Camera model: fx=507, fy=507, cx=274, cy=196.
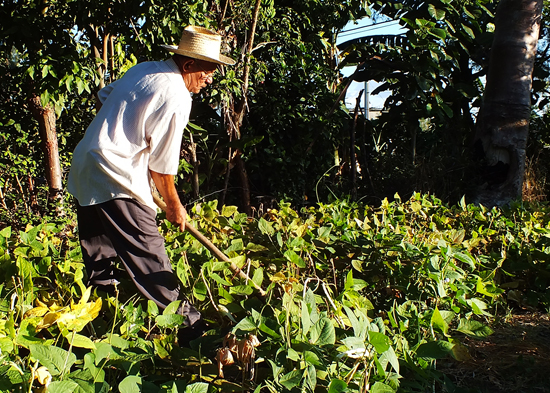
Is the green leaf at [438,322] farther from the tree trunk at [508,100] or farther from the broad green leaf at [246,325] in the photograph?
the tree trunk at [508,100]

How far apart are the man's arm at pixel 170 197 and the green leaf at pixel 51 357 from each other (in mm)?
1173

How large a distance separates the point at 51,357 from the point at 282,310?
0.90 m

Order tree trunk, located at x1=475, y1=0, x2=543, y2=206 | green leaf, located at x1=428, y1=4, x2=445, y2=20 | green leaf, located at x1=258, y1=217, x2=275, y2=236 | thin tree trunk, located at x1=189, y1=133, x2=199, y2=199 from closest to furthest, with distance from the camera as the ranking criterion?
green leaf, located at x1=258, y1=217, x2=275, y2=236 < tree trunk, located at x1=475, y1=0, x2=543, y2=206 < thin tree trunk, located at x1=189, y1=133, x2=199, y2=199 < green leaf, located at x1=428, y1=4, x2=445, y2=20

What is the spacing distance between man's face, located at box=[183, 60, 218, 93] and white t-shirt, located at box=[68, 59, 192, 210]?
6.7 inches

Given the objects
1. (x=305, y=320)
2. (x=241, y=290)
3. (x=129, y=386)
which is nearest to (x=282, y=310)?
(x=305, y=320)

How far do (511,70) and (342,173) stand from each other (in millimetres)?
2784

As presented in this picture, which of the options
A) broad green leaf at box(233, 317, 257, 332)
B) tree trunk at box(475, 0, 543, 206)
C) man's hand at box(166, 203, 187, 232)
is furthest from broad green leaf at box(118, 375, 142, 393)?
tree trunk at box(475, 0, 543, 206)

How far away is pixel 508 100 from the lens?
21.1 ft

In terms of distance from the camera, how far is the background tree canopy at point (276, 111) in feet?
18.6

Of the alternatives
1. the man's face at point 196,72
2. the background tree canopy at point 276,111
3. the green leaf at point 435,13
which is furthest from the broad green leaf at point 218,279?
the green leaf at point 435,13

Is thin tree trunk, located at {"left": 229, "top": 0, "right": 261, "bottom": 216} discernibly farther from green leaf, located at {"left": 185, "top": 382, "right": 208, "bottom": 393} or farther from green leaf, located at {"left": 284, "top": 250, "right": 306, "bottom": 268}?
green leaf, located at {"left": 185, "top": 382, "right": 208, "bottom": 393}

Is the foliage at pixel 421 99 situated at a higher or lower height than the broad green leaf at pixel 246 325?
higher

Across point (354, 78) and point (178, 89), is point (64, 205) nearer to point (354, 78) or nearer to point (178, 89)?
point (178, 89)

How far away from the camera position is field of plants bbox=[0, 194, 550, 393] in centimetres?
180
